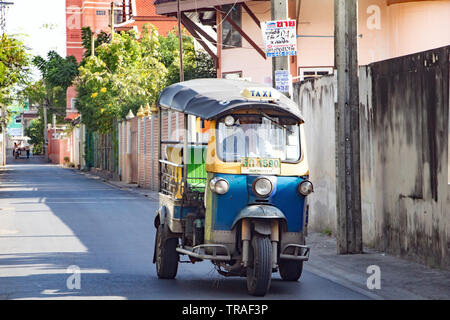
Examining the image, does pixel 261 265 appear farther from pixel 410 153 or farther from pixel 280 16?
pixel 280 16

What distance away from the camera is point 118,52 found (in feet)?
176

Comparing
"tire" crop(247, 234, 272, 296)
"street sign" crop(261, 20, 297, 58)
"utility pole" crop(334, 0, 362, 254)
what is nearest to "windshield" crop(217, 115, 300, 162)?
"tire" crop(247, 234, 272, 296)

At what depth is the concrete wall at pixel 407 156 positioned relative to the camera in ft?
41.9

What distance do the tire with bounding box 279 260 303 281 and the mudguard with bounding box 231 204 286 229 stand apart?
1.57m

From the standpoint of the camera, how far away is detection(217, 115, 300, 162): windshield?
36.9ft

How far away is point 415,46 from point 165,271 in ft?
66.3

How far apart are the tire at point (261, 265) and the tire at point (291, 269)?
5.40ft

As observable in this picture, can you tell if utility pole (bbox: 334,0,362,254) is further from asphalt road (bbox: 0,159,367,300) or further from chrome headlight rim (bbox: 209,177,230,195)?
chrome headlight rim (bbox: 209,177,230,195)

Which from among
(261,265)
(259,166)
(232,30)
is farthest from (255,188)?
(232,30)

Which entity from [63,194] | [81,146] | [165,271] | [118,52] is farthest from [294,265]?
[81,146]

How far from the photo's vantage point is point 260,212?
1063cm

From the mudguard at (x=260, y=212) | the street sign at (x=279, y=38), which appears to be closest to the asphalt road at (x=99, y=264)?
the mudguard at (x=260, y=212)
